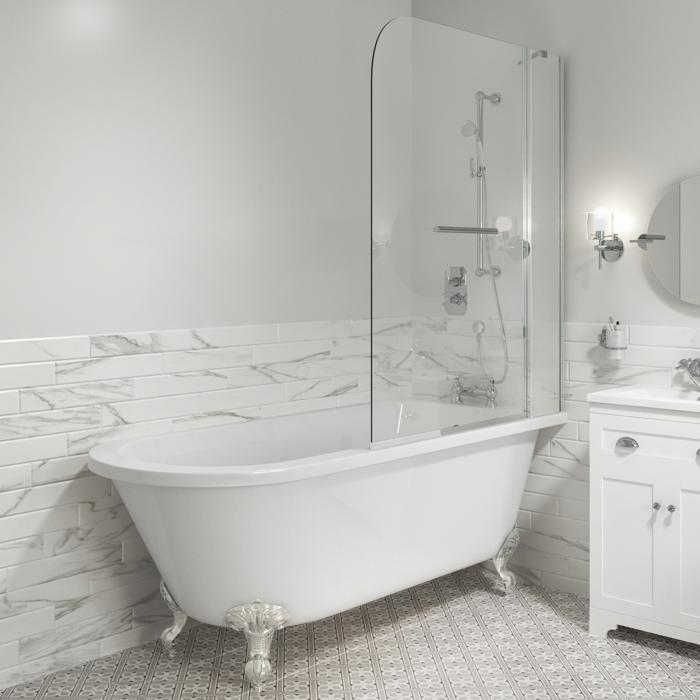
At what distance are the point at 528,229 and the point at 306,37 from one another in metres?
1.27

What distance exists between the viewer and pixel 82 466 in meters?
3.10

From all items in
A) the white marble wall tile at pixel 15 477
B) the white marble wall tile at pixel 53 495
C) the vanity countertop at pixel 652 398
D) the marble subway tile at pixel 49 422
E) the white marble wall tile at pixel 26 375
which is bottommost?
the white marble wall tile at pixel 53 495

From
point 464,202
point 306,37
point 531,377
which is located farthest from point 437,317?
point 306,37

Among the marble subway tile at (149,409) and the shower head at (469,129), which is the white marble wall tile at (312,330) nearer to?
the marble subway tile at (149,409)

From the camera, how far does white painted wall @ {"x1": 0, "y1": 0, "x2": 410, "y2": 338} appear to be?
9.64ft

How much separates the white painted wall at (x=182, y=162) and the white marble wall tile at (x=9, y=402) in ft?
0.64

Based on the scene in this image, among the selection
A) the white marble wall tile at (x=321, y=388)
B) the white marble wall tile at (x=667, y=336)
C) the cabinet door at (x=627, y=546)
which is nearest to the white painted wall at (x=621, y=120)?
the white marble wall tile at (x=667, y=336)

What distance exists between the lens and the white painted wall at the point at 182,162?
2939 millimetres

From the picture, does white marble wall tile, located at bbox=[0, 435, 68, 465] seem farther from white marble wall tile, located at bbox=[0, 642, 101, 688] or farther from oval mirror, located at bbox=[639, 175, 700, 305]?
oval mirror, located at bbox=[639, 175, 700, 305]

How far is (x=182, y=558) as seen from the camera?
2787mm

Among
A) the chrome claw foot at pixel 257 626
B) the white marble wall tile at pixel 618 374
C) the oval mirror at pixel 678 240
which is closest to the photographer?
the chrome claw foot at pixel 257 626

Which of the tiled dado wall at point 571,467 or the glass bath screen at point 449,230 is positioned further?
the tiled dado wall at point 571,467

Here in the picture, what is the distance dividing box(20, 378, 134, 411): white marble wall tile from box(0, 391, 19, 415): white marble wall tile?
0.06 ft

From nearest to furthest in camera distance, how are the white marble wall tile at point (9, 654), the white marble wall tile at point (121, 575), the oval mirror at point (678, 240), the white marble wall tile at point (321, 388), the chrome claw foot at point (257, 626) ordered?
the chrome claw foot at point (257, 626) < the white marble wall tile at point (9, 654) < the white marble wall tile at point (121, 575) < the oval mirror at point (678, 240) < the white marble wall tile at point (321, 388)
